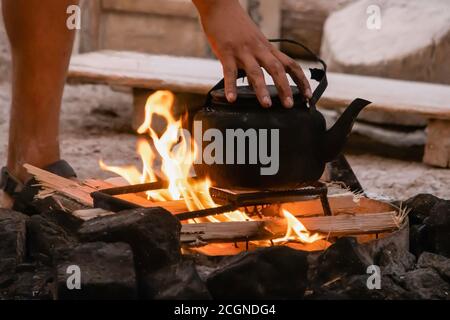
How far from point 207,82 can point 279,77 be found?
231 cm

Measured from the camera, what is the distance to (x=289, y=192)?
281 cm

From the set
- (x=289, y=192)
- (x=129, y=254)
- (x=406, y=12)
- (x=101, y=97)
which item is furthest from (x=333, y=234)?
(x=101, y=97)

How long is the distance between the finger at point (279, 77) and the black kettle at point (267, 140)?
0.13ft

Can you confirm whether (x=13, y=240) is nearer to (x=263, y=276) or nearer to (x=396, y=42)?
(x=263, y=276)

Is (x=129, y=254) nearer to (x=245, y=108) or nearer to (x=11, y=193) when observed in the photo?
(x=245, y=108)

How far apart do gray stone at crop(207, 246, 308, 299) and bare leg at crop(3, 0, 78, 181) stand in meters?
1.21

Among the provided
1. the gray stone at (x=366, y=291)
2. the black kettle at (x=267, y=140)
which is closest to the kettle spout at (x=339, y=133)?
the black kettle at (x=267, y=140)

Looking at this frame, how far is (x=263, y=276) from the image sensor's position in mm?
2432

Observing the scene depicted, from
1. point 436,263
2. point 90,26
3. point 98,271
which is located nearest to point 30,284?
point 98,271

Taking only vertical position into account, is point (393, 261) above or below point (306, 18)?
below

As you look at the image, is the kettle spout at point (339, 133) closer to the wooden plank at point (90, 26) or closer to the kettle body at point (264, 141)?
the kettle body at point (264, 141)

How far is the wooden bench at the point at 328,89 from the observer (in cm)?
475

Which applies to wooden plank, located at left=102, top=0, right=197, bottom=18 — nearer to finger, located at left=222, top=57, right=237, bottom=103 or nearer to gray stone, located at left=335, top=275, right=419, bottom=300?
finger, located at left=222, top=57, right=237, bottom=103

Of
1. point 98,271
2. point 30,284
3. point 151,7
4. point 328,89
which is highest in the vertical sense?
point 151,7
